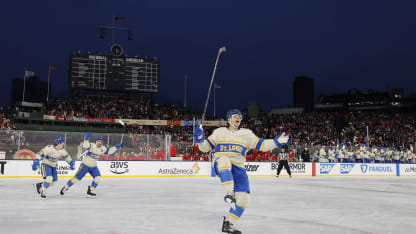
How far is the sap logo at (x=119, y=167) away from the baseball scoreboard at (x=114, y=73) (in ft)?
86.2

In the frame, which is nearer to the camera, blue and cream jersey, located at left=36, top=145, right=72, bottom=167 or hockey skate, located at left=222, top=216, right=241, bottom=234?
hockey skate, located at left=222, top=216, right=241, bottom=234

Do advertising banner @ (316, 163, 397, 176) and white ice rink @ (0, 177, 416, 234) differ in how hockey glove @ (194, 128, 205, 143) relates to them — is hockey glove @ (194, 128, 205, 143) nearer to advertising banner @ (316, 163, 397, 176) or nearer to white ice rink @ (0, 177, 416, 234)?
white ice rink @ (0, 177, 416, 234)

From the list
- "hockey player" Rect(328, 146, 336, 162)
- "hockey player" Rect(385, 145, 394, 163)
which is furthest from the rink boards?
"hockey player" Rect(385, 145, 394, 163)

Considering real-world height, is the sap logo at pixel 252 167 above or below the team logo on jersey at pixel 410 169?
above

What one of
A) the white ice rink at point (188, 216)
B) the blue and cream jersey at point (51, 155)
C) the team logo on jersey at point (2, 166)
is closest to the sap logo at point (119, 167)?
the team logo on jersey at point (2, 166)

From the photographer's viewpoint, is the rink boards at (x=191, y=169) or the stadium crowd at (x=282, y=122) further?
the stadium crowd at (x=282, y=122)

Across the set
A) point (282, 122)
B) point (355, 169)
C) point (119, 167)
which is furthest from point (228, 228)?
point (282, 122)

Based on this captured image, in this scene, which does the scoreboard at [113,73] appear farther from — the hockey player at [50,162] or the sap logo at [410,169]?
the hockey player at [50,162]

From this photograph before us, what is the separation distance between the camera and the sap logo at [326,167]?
2745 centimetres

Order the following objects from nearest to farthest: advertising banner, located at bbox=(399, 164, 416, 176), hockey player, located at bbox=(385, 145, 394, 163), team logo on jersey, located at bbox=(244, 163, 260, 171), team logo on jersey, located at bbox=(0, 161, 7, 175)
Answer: team logo on jersey, located at bbox=(0, 161, 7, 175) → team logo on jersey, located at bbox=(244, 163, 260, 171) → advertising banner, located at bbox=(399, 164, 416, 176) → hockey player, located at bbox=(385, 145, 394, 163)

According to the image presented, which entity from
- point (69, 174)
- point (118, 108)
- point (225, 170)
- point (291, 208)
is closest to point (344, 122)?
point (118, 108)

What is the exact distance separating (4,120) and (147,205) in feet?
115

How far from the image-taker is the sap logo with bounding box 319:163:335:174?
90.0 feet

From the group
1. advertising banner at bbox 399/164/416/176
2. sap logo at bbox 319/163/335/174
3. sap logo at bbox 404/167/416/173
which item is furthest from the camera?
sap logo at bbox 404/167/416/173
